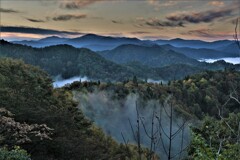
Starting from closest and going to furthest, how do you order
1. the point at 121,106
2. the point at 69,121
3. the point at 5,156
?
the point at 5,156, the point at 69,121, the point at 121,106

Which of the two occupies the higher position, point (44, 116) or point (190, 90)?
point (44, 116)

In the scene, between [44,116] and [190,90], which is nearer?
[44,116]

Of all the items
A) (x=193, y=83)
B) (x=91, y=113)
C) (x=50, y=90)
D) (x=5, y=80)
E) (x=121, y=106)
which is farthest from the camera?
(x=193, y=83)

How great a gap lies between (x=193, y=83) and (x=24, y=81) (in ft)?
356

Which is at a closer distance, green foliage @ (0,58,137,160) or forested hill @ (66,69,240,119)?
green foliage @ (0,58,137,160)

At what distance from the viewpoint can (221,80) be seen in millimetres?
147250

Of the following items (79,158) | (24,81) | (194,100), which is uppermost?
(24,81)

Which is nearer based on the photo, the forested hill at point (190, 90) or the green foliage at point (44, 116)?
the green foliage at point (44, 116)

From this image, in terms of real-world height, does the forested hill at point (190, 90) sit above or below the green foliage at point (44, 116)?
below

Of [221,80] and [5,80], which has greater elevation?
[5,80]

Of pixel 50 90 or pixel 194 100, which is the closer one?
pixel 50 90

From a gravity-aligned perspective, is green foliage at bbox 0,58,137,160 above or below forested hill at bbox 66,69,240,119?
above

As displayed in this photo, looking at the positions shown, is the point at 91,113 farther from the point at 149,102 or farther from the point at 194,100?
the point at 194,100

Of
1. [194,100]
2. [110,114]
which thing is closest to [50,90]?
[110,114]
